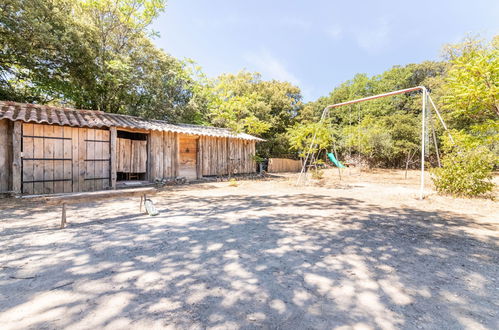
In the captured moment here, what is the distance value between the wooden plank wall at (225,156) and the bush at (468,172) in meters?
9.93

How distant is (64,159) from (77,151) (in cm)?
48

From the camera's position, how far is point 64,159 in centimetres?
791

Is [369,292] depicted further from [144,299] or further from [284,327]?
[144,299]

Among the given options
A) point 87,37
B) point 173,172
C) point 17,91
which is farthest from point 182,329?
point 17,91

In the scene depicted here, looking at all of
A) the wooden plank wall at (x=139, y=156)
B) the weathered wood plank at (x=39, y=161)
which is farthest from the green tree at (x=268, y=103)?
the weathered wood plank at (x=39, y=161)

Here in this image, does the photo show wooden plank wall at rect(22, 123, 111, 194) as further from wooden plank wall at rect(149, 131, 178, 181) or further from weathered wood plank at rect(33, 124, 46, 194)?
wooden plank wall at rect(149, 131, 178, 181)

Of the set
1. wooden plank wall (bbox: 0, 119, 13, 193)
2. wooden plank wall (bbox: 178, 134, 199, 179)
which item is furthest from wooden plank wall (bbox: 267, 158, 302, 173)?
wooden plank wall (bbox: 0, 119, 13, 193)

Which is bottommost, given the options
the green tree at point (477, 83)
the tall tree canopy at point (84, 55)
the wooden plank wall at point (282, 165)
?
the wooden plank wall at point (282, 165)

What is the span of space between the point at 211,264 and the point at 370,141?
2195 centimetres

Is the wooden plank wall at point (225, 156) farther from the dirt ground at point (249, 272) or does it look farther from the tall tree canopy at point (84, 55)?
the dirt ground at point (249, 272)

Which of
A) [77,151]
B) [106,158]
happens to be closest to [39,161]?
[77,151]

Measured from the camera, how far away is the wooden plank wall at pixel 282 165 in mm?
19891

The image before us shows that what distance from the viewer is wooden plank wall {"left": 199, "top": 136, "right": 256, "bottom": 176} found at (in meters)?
13.2

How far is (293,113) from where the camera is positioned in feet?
82.1
